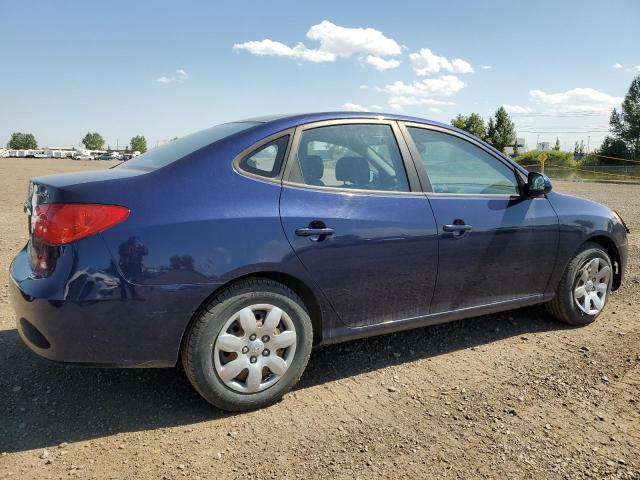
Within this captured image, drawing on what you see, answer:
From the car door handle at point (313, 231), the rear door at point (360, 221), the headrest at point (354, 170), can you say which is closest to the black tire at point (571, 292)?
the rear door at point (360, 221)

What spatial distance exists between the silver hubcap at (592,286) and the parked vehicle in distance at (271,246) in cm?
50

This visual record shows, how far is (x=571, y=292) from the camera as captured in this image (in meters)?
3.99

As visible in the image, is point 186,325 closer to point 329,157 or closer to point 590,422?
point 329,157

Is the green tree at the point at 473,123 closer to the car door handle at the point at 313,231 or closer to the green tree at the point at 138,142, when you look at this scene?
the car door handle at the point at 313,231

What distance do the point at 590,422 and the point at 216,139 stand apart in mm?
2577

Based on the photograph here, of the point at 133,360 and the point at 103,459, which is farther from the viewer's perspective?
the point at 133,360

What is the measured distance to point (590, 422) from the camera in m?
2.70

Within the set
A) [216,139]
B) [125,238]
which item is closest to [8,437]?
[125,238]

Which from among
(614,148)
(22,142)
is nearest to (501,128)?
(614,148)

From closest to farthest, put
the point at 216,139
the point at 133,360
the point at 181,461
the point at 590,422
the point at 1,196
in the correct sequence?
the point at 181,461, the point at 133,360, the point at 590,422, the point at 216,139, the point at 1,196

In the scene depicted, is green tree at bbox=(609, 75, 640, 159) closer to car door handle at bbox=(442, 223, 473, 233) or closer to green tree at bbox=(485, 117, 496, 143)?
green tree at bbox=(485, 117, 496, 143)

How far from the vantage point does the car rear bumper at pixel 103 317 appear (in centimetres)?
233

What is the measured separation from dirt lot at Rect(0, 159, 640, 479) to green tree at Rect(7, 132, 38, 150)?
550ft

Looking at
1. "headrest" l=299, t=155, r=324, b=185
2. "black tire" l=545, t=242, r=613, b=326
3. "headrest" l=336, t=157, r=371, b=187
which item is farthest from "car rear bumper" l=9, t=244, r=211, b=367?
"black tire" l=545, t=242, r=613, b=326
